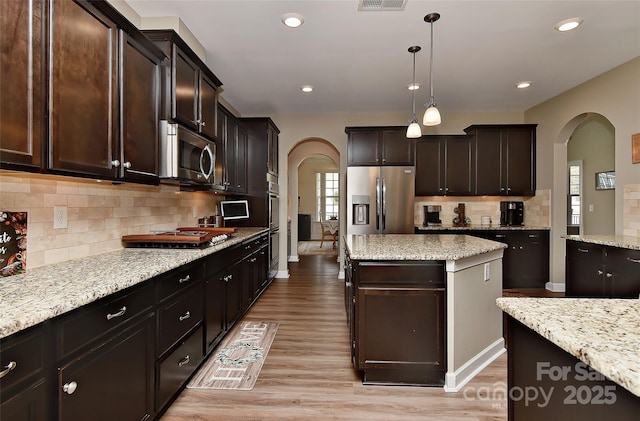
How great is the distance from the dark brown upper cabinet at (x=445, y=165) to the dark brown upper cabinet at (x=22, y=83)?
465cm

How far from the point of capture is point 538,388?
1.03 metres

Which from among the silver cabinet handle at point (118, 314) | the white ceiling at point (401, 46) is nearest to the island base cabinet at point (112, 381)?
the silver cabinet handle at point (118, 314)

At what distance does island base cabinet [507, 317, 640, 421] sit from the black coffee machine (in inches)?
181

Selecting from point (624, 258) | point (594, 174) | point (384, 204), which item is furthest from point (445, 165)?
point (594, 174)

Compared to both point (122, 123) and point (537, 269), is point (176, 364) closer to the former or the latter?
point (122, 123)

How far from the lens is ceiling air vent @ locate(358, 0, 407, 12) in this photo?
235 cm

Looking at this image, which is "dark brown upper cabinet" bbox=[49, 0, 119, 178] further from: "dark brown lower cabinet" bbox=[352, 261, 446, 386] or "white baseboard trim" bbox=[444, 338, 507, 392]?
"white baseboard trim" bbox=[444, 338, 507, 392]

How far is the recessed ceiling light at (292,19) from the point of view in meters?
2.54

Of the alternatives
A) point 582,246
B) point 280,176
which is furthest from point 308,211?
point 582,246

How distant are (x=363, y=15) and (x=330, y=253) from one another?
611 cm

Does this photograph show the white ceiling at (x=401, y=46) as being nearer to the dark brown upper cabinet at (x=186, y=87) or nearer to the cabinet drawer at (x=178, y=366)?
the dark brown upper cabinet at (x=186, y=87)

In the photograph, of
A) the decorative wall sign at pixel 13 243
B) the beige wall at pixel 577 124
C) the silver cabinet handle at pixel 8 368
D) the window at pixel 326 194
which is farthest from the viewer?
the window at pixel 326 194

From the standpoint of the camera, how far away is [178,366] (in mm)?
1979

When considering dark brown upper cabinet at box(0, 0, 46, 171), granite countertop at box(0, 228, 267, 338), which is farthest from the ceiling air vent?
granite countertop at box(0, 228, 267, 338)
